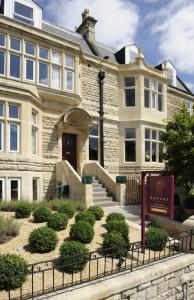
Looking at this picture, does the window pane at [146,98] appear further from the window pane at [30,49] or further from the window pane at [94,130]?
the window pane at [30,49]

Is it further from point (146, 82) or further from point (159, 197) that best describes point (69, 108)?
point (159, 197)

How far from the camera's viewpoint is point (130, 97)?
2150 cm

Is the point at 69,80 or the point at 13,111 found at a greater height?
the point at 69,80

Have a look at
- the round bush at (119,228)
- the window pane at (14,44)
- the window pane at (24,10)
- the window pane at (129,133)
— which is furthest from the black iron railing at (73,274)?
the window pane at (24,10)

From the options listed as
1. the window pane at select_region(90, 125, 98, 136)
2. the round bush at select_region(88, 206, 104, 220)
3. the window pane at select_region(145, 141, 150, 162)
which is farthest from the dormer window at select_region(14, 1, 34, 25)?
the round bush at select_region(88, 206, 104, 220)

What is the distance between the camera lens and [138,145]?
20.7 meters

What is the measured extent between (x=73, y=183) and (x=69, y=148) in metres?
4.01

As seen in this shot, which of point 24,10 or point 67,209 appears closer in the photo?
point 67,209

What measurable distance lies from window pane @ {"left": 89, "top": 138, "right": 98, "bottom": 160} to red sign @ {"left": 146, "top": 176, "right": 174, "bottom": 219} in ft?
31.9

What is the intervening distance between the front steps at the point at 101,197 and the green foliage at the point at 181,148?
3.52 m

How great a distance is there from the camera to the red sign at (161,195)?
9484 millimetres

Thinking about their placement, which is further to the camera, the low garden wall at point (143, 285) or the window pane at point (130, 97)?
the window pane at point (130, 97)

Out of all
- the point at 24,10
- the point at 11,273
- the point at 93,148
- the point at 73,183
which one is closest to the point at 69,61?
the point at 24,10

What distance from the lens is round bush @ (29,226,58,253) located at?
9008 mm
